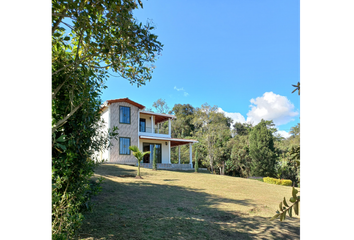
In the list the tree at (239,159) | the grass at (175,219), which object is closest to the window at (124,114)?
the grass at (175,219)

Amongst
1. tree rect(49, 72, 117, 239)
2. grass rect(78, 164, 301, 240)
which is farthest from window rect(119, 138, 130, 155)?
tree rect(49, 72, 117, 239)

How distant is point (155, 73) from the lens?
5.90m

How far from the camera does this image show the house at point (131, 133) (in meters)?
20.9

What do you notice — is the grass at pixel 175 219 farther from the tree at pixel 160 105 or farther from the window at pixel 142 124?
A: the tree at pixel 160 105

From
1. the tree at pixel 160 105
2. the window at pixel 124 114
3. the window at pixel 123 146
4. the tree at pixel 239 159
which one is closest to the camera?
the window at pixel 123 146

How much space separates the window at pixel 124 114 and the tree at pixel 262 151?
1461 centimetres

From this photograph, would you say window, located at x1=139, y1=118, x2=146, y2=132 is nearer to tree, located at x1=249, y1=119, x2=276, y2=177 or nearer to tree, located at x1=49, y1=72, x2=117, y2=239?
tree, located at x1=249, y1=119, x2=276, y2=177

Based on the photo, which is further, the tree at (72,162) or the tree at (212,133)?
the tree at (212,133)

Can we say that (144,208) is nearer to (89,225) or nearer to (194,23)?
(89,225)

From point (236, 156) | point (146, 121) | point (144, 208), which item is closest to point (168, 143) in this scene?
point (146, 121)

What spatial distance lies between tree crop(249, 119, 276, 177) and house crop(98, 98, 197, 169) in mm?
8023

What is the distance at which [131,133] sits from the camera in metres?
22.0

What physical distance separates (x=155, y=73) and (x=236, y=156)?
23446 mm
